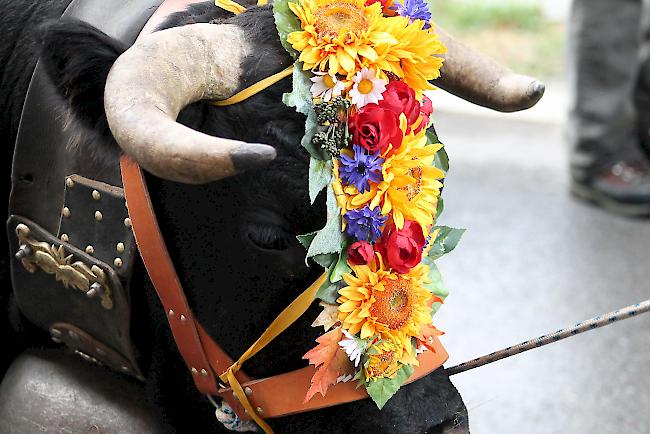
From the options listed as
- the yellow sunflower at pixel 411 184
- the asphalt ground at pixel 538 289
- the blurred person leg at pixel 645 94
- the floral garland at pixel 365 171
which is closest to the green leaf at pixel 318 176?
the floral garland at pixel 365 171

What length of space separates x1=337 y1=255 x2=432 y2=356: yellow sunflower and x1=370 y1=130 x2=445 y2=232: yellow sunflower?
0.11 meters

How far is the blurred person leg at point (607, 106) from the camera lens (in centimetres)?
630

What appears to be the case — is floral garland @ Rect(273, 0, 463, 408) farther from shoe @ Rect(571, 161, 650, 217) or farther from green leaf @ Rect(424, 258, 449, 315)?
shoe @ Rect(571, 161, 650, 217)

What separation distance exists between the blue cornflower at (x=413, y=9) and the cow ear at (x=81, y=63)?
59cm

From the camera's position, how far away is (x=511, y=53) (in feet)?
30.2

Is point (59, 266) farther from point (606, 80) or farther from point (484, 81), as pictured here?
point (606, 80)

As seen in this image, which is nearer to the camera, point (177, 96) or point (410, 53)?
point (177, 96)

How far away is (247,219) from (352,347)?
335 millimetres

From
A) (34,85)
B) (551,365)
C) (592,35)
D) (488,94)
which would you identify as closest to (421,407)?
(488,94)

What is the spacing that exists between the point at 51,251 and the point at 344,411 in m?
0.77

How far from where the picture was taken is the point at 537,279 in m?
5.52

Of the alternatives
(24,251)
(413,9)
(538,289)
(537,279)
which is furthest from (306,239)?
(537,279)

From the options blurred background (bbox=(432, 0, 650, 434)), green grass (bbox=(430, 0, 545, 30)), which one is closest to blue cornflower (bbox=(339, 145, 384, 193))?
blurred background (bbox=(432, 0, 650, 434))

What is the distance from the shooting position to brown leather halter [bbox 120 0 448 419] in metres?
2.18
